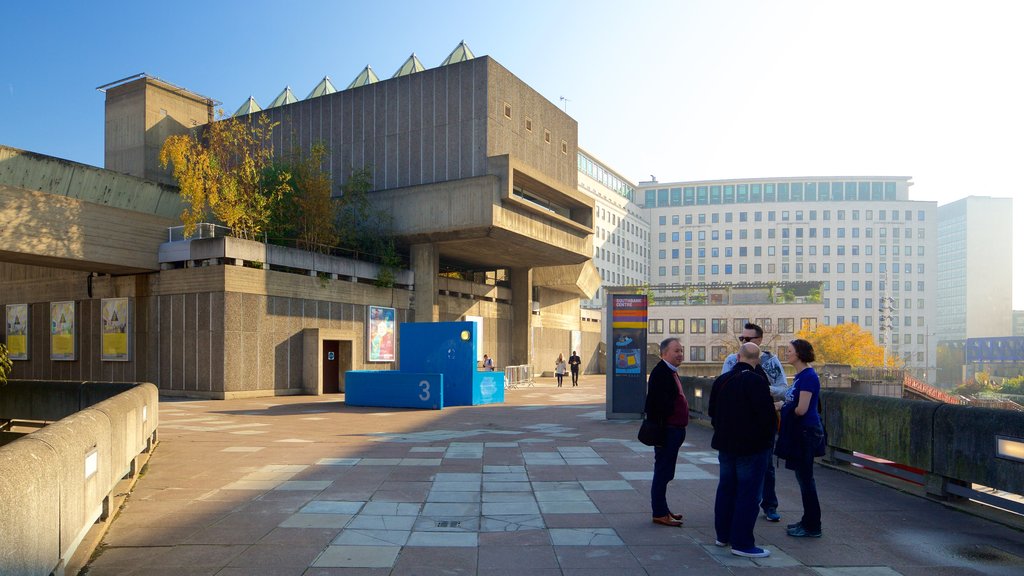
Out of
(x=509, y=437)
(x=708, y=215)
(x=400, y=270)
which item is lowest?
(x=509, y=437)

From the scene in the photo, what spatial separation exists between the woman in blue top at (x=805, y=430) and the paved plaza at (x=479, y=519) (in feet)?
0.69

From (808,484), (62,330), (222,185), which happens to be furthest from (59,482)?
(62,330)

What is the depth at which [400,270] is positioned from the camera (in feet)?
112

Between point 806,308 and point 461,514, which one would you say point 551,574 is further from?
point 806,308

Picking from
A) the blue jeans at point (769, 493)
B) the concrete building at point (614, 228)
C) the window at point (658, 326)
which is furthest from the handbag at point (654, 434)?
the concrete building at point (614, 228)

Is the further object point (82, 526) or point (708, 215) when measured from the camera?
point (708, 215)

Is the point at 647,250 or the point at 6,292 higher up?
the point at 647,250

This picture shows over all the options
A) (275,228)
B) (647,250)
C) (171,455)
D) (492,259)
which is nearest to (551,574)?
(171,455)

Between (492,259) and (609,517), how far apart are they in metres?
34.2

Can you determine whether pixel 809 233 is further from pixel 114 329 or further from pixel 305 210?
pixel 114 329

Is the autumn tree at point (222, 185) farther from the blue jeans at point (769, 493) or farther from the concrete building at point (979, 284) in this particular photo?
the concrete building at point (979, 284)

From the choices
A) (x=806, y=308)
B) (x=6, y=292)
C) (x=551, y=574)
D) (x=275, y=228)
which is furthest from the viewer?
(x=806, y=308)

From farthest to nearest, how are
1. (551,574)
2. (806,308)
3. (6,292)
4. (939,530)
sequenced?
(806,308)
(6,292)
(939,530)
(551,574)

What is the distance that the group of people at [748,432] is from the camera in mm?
6020
